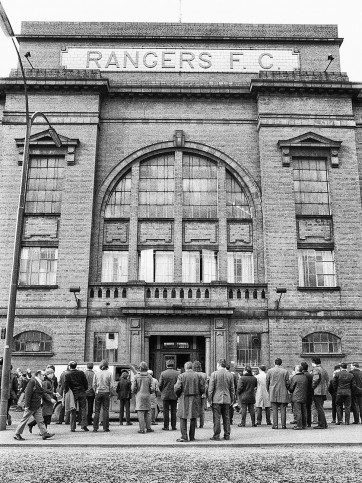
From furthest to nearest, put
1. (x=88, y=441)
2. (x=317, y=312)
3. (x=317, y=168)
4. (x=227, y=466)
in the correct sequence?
(x=317, y=168) → (x=317, y=312) → (x=88, y=441) → (x=227, y=466)

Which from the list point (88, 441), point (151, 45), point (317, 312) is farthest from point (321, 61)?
point (88, 441)

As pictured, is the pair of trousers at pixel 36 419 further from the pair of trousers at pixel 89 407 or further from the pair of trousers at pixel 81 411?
the pair of trousers at pixel 89 407

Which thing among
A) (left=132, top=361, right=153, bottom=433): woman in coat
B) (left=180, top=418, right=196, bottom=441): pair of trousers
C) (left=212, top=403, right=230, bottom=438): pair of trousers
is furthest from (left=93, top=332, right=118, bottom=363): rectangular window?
(left=180, top=418, right=196, bottom=441): pair of trousers

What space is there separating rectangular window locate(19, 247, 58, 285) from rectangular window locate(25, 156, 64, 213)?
1.90 m

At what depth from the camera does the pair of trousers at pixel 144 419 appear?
1418cm

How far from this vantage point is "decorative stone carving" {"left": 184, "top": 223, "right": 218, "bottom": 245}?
26922 mm

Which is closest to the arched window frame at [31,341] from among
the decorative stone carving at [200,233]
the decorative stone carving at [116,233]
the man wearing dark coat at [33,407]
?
the decorative stone carving at [116,233]

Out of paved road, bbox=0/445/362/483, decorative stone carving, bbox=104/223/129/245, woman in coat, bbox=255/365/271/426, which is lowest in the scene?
paved road, bbox=0/445/362/483

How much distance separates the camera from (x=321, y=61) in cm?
2984

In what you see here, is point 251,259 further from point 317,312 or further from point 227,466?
point 227,466

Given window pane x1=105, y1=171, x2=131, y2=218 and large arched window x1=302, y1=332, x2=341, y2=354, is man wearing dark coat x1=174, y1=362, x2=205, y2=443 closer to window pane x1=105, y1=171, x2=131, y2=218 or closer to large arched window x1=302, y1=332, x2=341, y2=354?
large arched window x1=302, y1=332, x2=341, y2=354

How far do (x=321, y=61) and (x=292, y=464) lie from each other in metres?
24.4

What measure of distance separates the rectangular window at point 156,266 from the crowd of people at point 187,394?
9640 millimetres

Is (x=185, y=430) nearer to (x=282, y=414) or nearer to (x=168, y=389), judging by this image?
(x=168, y=389)
